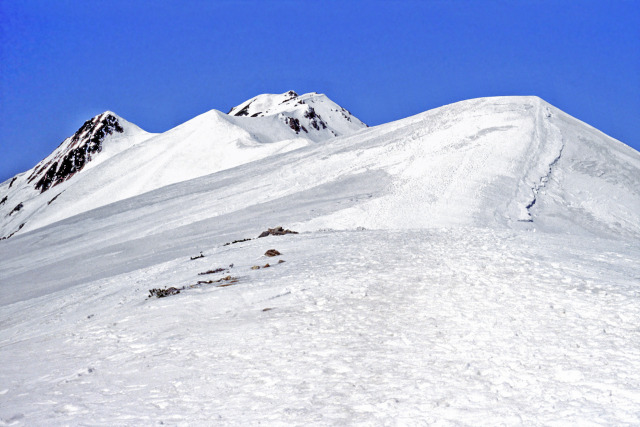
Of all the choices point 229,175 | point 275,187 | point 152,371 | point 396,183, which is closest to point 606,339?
point 152,371

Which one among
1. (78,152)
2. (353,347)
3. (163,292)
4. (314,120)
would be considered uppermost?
(314,120)

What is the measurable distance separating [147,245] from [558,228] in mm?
20750

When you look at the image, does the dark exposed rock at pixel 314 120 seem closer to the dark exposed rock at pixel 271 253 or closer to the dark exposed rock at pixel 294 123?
the dark exposed rock at pixel 294 123

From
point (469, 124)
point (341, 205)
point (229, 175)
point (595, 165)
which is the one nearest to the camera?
point (341, 205)

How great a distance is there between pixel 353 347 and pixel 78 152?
16457 cm

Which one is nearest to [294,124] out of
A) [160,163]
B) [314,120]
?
[314,120]

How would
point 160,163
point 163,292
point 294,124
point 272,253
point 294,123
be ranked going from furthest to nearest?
point 294,123 → point 294,124 → point 160,163 → point 272,253 → point 163,292

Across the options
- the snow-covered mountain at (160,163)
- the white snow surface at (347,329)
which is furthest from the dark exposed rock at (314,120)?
the white snow surface at (347,329)

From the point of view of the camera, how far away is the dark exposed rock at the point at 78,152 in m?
150

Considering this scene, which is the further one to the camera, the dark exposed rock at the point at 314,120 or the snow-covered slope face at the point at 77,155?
the dark exposed rock at the point at 314,120

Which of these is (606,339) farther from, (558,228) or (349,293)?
(558,228)

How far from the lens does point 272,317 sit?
11812 millimetres

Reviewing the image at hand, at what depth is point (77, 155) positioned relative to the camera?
15875 centimetres

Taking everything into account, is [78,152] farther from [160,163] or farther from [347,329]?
[347,329]
